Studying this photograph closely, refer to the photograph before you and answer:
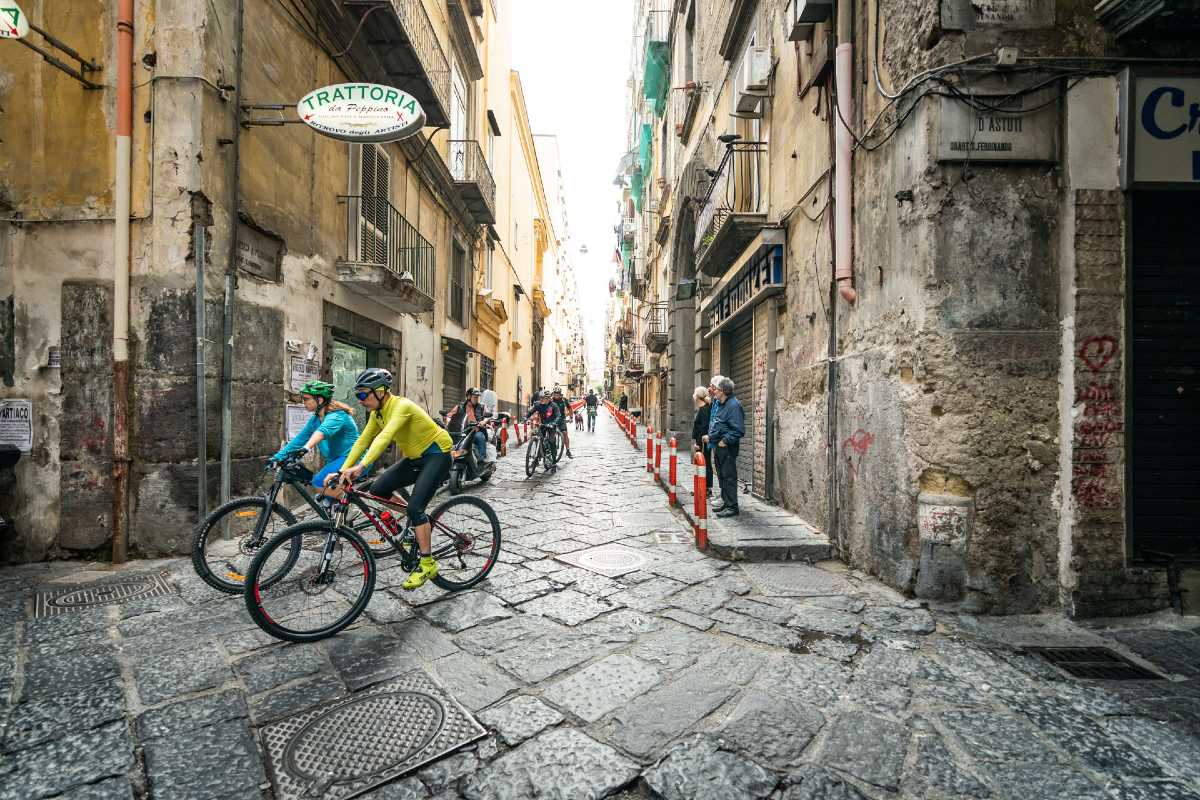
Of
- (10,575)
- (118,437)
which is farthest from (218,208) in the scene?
(10,575)

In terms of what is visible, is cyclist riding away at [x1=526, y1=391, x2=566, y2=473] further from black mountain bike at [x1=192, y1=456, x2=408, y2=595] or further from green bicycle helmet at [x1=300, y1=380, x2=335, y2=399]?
black mountain bike at [x1=192, y1=456, x2=408, y2=595]

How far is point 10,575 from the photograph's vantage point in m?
4.94

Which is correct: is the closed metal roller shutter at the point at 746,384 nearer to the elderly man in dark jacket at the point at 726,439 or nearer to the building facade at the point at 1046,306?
the elderly man in dark jacket at the point at 726,439

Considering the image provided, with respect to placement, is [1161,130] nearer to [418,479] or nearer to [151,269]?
[418,479]

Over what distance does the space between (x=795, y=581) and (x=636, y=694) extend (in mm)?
2385

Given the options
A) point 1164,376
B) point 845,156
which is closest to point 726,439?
point 845,156

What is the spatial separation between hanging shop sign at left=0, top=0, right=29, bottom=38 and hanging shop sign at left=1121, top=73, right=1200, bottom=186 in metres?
8.22

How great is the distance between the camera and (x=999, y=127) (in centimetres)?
411

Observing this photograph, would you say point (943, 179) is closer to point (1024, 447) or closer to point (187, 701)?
point (1024, 447)

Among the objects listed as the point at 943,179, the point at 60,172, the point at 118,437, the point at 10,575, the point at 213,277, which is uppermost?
the point at 60,172

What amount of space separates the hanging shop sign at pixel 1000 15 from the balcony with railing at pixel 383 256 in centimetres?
723

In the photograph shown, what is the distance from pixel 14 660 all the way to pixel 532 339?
97.4 ft

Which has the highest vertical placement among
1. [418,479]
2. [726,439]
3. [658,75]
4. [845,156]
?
[658,75]

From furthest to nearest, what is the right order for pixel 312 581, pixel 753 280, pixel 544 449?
pixel 544 449
pixel 753 280
pixel 312 581
